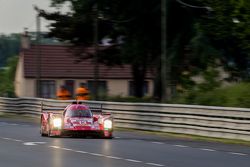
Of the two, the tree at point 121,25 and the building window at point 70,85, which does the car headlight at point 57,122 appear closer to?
the tree at point 121,25

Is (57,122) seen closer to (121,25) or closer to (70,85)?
(121,25)

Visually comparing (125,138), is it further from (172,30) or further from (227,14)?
(172,30)

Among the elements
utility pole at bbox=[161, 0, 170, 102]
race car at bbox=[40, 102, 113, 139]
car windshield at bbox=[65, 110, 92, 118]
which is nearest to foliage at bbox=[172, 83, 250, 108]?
utility pole at bbox=[161, 0, 170, 102]

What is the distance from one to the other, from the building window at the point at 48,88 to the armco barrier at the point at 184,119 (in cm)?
4297

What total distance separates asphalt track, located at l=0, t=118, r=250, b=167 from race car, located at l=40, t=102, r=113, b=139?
1.16 feet

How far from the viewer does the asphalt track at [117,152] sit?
51.9ft

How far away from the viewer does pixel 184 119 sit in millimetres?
26875

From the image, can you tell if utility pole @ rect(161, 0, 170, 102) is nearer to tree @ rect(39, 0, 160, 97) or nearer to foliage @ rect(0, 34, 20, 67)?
tree @ rect(39, 0, 160, 97)

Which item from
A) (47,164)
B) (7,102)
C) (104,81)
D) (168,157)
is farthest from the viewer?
(104,81)

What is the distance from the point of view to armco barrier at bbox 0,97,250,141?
23.9m

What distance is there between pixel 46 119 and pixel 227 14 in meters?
13.1

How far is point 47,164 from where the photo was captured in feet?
50.6

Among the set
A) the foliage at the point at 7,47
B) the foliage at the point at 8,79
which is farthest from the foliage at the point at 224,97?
the foliage at the point at 7,47

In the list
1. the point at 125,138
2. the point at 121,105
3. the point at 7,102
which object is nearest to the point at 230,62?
the point at 121,105
